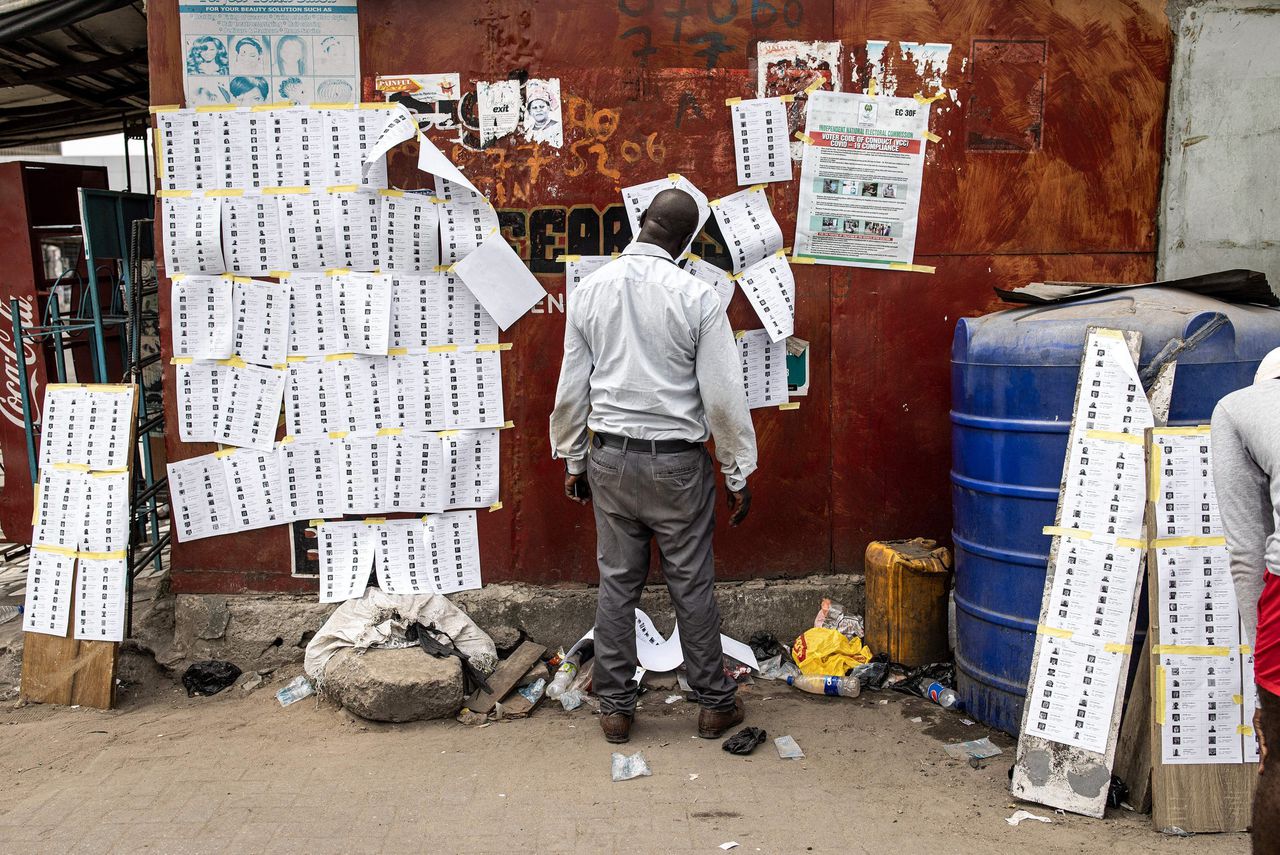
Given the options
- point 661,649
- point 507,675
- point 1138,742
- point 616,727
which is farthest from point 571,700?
point 1138,742

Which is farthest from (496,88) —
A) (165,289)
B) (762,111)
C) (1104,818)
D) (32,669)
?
(1104,818)

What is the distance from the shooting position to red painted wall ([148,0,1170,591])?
187 inches

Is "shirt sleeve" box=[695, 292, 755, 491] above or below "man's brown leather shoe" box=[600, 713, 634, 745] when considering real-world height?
above

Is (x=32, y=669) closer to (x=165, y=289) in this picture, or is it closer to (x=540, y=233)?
(x=165, y=289)

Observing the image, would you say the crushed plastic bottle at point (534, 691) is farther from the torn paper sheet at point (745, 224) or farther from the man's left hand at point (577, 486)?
the torn paper sheet at point (745, 224)

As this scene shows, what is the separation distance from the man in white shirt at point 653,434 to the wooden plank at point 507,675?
554mm

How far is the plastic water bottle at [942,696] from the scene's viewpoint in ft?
14.6

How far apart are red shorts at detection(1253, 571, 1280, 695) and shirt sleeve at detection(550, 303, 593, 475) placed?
2457 millimetres

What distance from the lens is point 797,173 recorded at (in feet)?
15.9

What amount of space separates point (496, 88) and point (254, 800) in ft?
10.4

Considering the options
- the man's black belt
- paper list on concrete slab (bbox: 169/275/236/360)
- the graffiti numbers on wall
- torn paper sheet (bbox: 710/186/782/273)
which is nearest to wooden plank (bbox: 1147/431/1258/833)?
the man's black belt

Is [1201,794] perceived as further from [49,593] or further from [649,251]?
[49,593]

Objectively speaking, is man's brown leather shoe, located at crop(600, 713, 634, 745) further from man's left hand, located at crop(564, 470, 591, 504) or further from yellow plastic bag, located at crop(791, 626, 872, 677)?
yellow plastic bag, located at crop(791, 626, 872, 677)

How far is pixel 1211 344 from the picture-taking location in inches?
144
